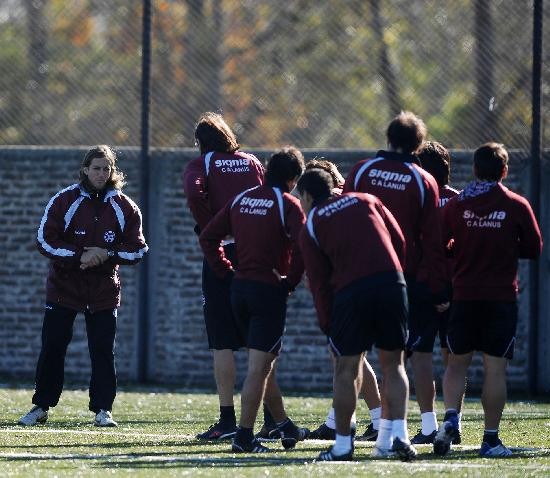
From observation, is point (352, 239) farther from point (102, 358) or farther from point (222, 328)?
point (102, 358)

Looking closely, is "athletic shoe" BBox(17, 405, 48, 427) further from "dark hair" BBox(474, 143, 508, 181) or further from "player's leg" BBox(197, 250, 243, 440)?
"dark hair" BBox(474, 143, 508, 181)

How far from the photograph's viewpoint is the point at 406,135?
867 cm

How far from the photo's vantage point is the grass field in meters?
7.61

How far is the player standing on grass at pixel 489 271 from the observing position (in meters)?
8.59

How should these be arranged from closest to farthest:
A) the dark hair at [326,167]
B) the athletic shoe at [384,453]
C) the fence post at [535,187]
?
the athletic shoe at [384,453] < the dark hair at [326,167] < the fence post at [535,187]

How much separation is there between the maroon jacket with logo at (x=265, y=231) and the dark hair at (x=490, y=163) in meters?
1.08

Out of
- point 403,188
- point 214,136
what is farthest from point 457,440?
point 214,136

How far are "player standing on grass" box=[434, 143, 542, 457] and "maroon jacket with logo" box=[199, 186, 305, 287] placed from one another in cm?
97

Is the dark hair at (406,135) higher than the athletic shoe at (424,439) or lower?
higher

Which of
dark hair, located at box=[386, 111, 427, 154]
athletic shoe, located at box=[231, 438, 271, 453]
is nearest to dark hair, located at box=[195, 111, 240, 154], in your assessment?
dark hair, located at box=[386, 111, 427, 154]

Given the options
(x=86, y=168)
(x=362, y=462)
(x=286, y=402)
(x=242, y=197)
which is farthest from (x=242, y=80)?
(x=362, y=462)

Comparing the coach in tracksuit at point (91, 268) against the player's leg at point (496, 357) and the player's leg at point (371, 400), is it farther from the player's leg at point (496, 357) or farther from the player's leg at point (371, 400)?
the player's leg at point (496, 357)

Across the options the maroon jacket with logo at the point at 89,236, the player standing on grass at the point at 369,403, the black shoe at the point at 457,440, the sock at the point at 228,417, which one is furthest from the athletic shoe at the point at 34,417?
the black shoe at the point at 457,440

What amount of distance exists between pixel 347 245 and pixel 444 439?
52.5 inches
